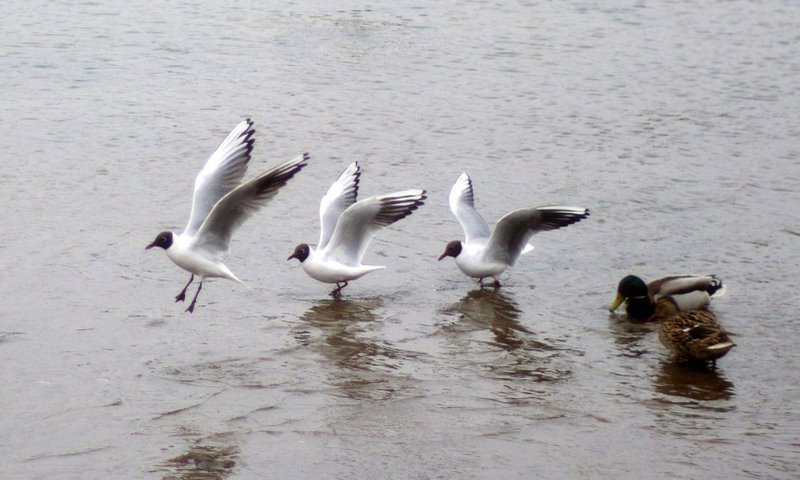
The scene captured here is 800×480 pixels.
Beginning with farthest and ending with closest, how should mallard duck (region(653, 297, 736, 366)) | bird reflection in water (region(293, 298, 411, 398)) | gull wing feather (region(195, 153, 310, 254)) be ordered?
1. gull wing feather (region(195, 153, 310, 254))
2. mallard duck (region(653, 297, 736, 366))
3. bird reflection in water (region(293, 298, 411, 398))

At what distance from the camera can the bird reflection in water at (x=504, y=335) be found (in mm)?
7746

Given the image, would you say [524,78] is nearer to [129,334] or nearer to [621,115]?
[621,115]

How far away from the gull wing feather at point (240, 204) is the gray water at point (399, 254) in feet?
1.70

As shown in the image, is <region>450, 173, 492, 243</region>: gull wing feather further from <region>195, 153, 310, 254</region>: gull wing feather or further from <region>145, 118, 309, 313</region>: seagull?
<region>195, 153, 310, 254</region>: gull wing feather

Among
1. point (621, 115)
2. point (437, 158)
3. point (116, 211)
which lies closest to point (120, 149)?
point (116, 211)

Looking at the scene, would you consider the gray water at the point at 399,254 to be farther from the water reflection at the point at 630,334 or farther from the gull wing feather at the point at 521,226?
the gull wing feather at the point at 521,226

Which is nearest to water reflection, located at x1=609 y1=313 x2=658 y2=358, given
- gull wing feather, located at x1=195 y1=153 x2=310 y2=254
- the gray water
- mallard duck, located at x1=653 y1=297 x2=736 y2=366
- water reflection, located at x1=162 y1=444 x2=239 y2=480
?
the gray water

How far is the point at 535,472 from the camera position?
6.21m

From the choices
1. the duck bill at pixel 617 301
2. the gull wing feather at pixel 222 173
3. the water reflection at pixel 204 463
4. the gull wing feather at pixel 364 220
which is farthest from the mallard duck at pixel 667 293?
the water reflection at pixel 204 463

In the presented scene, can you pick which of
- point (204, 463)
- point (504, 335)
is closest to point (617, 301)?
point (504, 335)

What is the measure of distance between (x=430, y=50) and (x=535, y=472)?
12.5 meters

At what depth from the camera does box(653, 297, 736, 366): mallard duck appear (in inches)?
301

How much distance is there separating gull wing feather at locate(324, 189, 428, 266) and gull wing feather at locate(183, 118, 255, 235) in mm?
892

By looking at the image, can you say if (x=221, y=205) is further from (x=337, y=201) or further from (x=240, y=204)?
(x=337, y=201)
